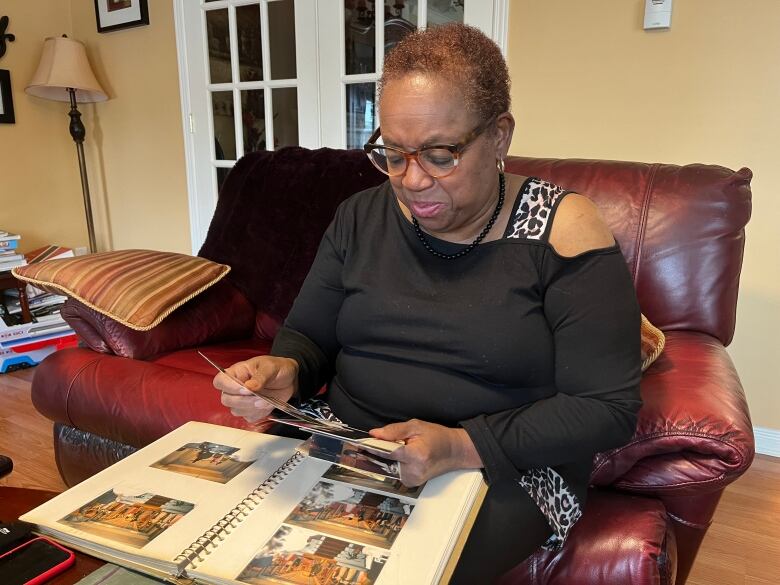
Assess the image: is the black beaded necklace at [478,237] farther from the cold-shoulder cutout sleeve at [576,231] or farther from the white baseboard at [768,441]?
the white baseboard at [768,441]

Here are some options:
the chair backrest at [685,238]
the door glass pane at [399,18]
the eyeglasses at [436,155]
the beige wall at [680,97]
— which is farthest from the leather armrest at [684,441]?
the door glass pane at [399,18]

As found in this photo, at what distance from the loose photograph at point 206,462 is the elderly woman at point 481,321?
0.23 ft

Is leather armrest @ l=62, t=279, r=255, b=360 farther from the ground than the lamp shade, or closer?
closer

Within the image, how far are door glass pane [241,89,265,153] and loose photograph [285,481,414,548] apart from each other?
2191mm

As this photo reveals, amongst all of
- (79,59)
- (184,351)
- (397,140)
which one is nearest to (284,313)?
(184,351)

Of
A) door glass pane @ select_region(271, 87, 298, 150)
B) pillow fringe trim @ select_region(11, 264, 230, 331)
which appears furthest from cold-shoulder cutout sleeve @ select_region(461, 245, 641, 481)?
door glass pane @ select_region(271, 87, 298, 150)

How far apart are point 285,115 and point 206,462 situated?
6.66 ft

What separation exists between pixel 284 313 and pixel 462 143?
1.04 m

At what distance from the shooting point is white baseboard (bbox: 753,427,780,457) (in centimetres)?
184

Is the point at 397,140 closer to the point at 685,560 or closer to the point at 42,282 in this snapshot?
the point at 685,560

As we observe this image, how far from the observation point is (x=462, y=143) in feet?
2.56

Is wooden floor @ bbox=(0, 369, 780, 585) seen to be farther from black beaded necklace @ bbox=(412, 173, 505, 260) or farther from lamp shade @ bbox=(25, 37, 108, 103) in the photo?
lamp shade @ bbox=(25, 37, 108, 103)

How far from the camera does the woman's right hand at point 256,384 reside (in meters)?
0.82

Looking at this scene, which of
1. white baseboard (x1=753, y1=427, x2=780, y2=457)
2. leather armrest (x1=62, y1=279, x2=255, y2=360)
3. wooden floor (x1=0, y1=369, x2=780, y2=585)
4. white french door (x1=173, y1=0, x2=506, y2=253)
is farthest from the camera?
white french door (x1=173, y1=0, x2=506, y2=253)
